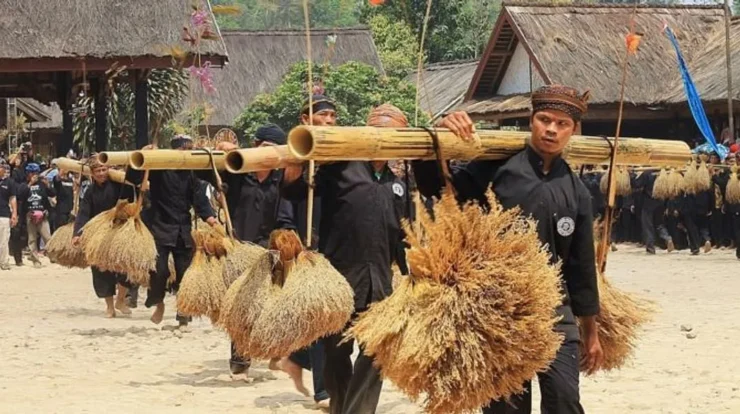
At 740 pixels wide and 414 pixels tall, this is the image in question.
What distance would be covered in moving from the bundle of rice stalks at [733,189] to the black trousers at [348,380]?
16698mm

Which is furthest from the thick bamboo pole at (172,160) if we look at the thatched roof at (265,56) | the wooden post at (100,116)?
the thatched roof at (265,56)

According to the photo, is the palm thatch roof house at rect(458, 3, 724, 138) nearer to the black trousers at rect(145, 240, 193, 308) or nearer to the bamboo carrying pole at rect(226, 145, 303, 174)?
the black trousers at rect(145, 240, 193, 308)

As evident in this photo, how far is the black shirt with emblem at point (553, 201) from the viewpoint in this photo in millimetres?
5684

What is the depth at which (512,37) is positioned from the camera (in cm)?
3506

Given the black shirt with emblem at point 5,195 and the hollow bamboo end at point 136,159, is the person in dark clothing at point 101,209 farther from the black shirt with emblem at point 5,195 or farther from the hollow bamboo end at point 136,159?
the black shirt with emblem at point 5,195


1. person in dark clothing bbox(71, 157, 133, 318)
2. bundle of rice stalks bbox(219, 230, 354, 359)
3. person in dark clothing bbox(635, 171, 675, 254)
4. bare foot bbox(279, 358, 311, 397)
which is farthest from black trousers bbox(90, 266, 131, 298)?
person in dark clothing bbox(635, 171, 675, 254)

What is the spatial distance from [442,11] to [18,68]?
16742 millimetres

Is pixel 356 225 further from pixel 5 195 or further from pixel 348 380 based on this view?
pixel 5 195

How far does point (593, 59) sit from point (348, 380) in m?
27.0

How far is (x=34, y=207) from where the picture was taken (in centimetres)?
2433

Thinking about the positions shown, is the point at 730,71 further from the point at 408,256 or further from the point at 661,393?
the point at 408,256

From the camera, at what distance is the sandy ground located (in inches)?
357

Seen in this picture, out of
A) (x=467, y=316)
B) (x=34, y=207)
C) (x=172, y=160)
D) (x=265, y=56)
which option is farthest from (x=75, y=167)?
(x=265, y=56)

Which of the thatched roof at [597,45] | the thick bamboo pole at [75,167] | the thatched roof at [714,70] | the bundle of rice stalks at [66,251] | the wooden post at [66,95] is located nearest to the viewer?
the thick bamboo pole at [75,167]
